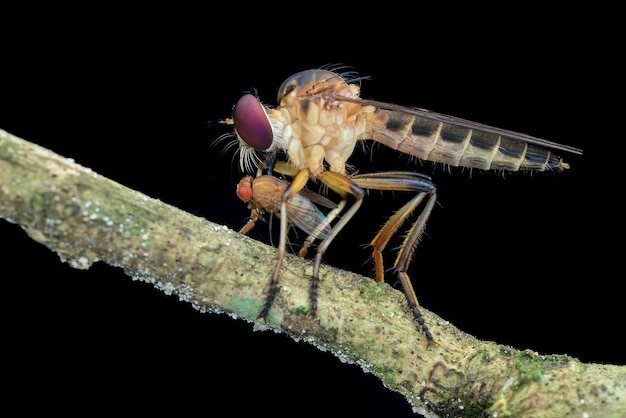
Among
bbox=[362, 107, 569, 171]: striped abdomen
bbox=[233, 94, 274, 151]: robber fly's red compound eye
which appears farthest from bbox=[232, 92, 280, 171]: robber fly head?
bbox=[362, 107, 569, 171]: striped abdomen

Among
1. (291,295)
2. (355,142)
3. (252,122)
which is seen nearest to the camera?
(291,295)

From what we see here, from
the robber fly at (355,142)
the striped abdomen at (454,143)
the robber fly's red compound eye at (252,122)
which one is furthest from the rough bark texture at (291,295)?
the striped abdomen at (454,143)

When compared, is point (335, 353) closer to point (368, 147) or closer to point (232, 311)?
point (232, 311)

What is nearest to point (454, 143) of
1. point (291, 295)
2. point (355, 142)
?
point (355, 142)

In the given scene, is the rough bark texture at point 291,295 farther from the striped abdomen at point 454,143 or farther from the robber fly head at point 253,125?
the striped abdomen at point 454,143

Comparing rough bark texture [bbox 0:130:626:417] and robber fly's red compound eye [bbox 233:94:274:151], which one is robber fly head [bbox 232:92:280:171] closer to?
robber fly's red compound eye [bbox 233:94:274:151]

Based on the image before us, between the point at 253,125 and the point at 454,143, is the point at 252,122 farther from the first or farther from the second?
the point at 454,143
